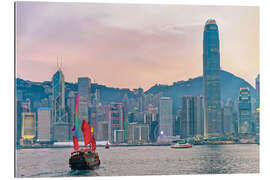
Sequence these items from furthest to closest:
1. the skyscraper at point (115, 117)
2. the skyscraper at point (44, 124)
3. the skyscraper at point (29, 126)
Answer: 1. the skyscraper at point (115, 117)
2. the skyscraper at point (44, 124)
3. the skyscraper at point (29, 126)

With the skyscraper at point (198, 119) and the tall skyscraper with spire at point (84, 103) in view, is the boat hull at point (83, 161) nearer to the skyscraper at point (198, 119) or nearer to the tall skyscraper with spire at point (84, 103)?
the tall skyscraper with spire at point (84, 103)

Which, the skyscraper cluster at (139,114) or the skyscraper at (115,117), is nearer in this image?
the skyscraper cluster at (139,114)

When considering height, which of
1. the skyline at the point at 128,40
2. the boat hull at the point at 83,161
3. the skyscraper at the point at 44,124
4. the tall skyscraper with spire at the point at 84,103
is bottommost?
the boat hull at the point at 83,161

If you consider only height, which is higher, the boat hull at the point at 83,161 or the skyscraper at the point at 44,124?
the skyscraper at the point at 44,124

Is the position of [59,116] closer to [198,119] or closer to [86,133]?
[198,119]

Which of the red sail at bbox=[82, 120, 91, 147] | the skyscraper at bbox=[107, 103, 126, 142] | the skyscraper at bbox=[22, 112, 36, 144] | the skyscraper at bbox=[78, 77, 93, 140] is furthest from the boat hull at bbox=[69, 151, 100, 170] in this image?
the skyscraper at bbox=[107, 103, 126, 142]
